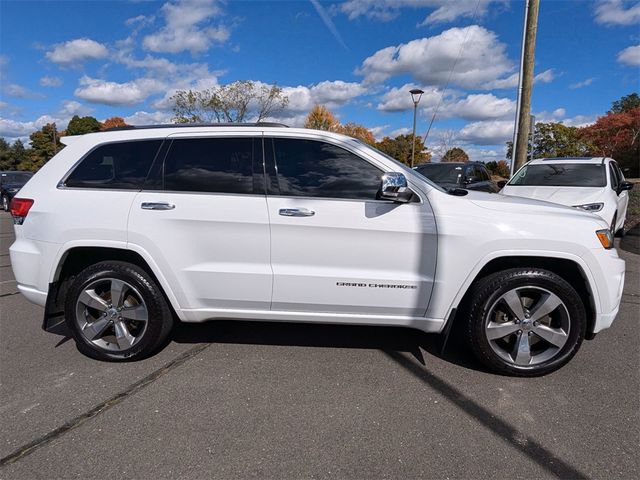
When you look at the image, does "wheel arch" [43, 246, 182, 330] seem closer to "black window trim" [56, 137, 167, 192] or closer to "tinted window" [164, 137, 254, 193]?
"black window trim" [56, 137, 167, 192]

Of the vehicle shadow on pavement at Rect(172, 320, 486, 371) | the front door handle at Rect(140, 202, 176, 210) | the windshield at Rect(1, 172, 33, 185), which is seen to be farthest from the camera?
the windshield at Rect(1, 172, 33, 185)

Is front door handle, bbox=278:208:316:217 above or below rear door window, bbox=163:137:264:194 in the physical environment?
below

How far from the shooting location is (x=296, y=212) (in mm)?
3088

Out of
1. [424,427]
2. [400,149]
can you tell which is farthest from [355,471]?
[400,149]

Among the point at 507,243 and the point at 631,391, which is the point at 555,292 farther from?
the point at 631,391

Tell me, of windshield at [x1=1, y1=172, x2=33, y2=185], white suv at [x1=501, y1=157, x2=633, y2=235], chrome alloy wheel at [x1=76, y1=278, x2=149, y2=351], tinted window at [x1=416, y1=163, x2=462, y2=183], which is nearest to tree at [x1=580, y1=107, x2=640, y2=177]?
tinted window at [x1=416, y1=163, x2=462, y2=183]

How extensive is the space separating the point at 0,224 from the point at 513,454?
52.6ft

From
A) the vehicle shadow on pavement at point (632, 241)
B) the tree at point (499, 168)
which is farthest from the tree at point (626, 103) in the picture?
the vehicle shadow on pavement at point (632, 241)

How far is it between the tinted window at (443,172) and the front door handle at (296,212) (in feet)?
27.0

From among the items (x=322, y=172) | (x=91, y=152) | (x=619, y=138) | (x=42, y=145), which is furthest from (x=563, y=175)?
(x=42, y=145)

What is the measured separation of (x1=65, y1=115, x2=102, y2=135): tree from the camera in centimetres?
6284

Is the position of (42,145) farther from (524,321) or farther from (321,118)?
(524,321)

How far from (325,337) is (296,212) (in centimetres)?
147

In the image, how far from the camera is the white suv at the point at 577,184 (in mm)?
7316
